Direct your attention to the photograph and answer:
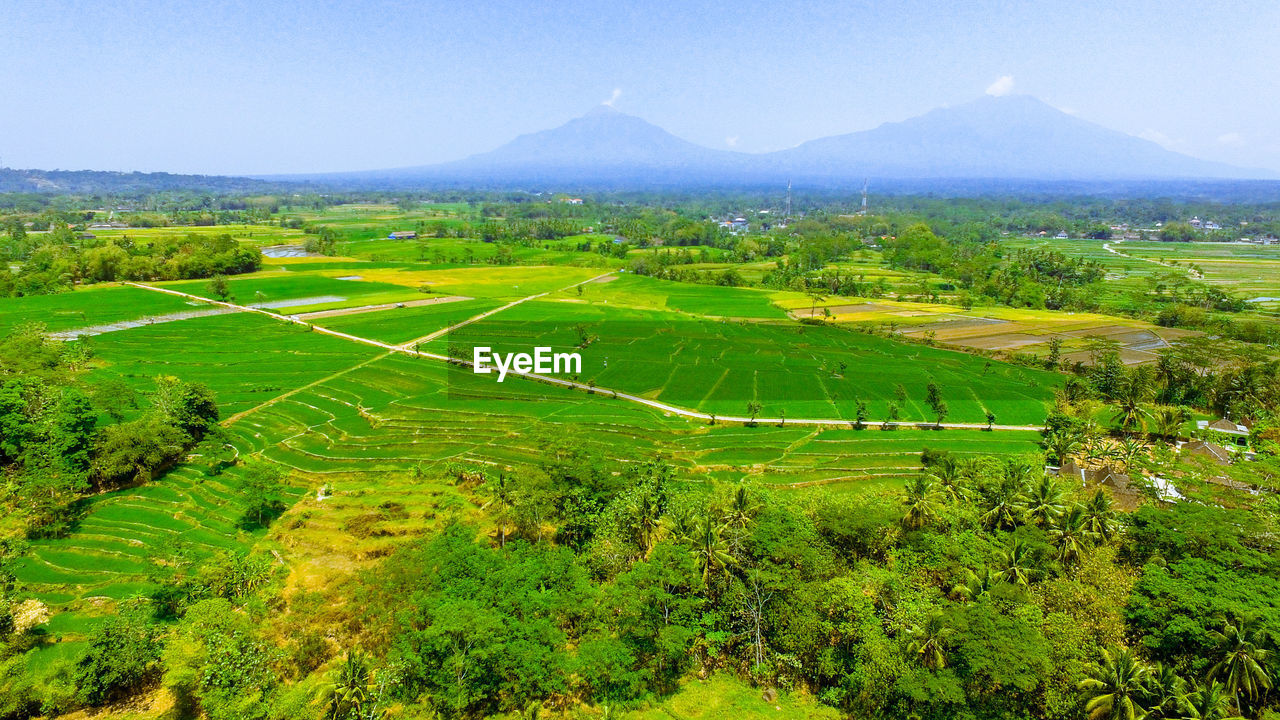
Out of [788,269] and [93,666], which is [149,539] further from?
[788,269]

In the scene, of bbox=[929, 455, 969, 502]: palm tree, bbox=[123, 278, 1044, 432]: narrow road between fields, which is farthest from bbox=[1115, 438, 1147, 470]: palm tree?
bbox=[929, 455, 969, 502]: palm tree

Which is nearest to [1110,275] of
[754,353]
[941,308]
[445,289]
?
[941,308]

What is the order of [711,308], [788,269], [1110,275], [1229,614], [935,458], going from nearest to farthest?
[1229,614], [935,458], [711,308], [1110,275], [788,269]

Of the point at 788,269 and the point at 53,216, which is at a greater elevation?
the point at 53,216

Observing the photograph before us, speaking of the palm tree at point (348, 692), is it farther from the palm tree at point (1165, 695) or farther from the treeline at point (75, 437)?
the palm tree at point (1165, 695)

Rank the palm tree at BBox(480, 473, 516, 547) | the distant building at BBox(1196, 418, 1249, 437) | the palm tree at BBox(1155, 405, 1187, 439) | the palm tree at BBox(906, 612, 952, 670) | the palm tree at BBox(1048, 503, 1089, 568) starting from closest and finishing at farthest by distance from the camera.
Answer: the palm tree at BBox(906, 612, 952, 670) → the palm tree at BBox(1048, 503, 1089, 568) → the palm tree at BBox(480, 473, 516, 547) → the distant building at BBox(1196, 418, 1249, 437) → the palm tree at BBox(1155, 405, 1187, 439)

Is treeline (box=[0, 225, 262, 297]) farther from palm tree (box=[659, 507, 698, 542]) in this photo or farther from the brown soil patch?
palm tree (box=[659, 507, 698, 542])

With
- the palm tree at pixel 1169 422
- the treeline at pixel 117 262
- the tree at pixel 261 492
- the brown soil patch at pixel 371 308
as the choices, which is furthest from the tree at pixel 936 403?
the treeline at pixel 117 262
